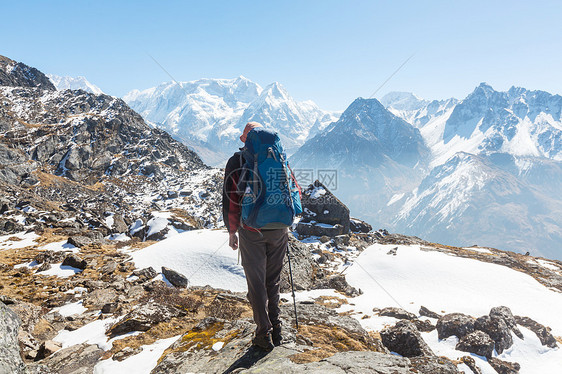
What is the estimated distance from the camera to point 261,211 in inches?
170

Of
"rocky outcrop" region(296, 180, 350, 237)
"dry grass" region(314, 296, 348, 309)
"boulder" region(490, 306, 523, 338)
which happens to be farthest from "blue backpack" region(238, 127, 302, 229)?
"rocky outcrop" region(296, 180, 350, 237)

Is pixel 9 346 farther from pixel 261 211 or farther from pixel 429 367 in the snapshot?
pixel 429 367

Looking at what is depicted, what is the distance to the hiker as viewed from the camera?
4.41m

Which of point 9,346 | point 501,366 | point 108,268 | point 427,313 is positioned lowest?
point 108,268

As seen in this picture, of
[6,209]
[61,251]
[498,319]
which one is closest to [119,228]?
[6,209]

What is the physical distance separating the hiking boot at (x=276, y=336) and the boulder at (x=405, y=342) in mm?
3703

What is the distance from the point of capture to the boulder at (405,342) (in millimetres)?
6680

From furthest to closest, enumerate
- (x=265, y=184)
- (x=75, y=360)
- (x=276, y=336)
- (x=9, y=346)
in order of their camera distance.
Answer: (x=75, y=360) < (x=276, y=336) < (x=265, y=184) < (x=9, y=346)

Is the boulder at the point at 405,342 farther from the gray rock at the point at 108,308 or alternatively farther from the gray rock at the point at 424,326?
the gray rock at the point at 108,308

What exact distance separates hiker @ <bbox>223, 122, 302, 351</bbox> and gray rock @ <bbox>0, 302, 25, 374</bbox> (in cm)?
343

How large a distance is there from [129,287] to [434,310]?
1317 cm

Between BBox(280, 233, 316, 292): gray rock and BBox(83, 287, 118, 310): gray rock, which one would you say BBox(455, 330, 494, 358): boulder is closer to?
BBox(280, 233, 316, 292): gray rock

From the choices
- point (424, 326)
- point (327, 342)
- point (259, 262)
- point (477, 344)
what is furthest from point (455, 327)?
point (259, 262)

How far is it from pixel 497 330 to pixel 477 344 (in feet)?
4.78
